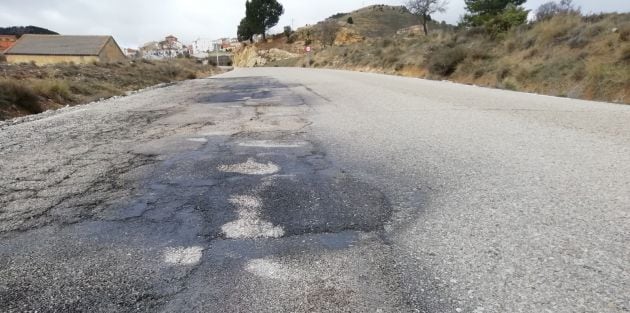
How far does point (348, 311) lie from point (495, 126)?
16.5 ft

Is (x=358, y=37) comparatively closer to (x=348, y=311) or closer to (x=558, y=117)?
(x=558, y=117)

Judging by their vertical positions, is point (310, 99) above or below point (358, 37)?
below

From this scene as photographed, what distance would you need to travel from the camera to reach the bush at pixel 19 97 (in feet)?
32.7

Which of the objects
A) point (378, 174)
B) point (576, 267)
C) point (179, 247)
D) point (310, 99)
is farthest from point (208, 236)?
point (310, 99)

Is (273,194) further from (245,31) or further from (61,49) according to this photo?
(245,31)

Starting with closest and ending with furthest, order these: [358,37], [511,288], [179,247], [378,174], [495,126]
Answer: [511,288], [179,247], [378,174], [495,126], [358,37]

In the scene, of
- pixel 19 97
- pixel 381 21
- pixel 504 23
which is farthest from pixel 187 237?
pixel 381 21

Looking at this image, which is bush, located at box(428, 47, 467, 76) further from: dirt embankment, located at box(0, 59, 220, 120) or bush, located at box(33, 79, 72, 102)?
bush, located at box(33, 79, 72, 102)

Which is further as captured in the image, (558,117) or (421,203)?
(558,117)

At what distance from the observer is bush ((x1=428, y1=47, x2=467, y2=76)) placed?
1814 centimetres

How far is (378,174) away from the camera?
4.06 metres

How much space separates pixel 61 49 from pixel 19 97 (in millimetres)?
52342

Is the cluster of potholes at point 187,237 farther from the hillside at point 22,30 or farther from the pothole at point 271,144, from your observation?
the hillside at point 22,30

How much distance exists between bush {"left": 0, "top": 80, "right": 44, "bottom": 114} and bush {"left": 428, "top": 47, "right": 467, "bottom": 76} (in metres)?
15.2
